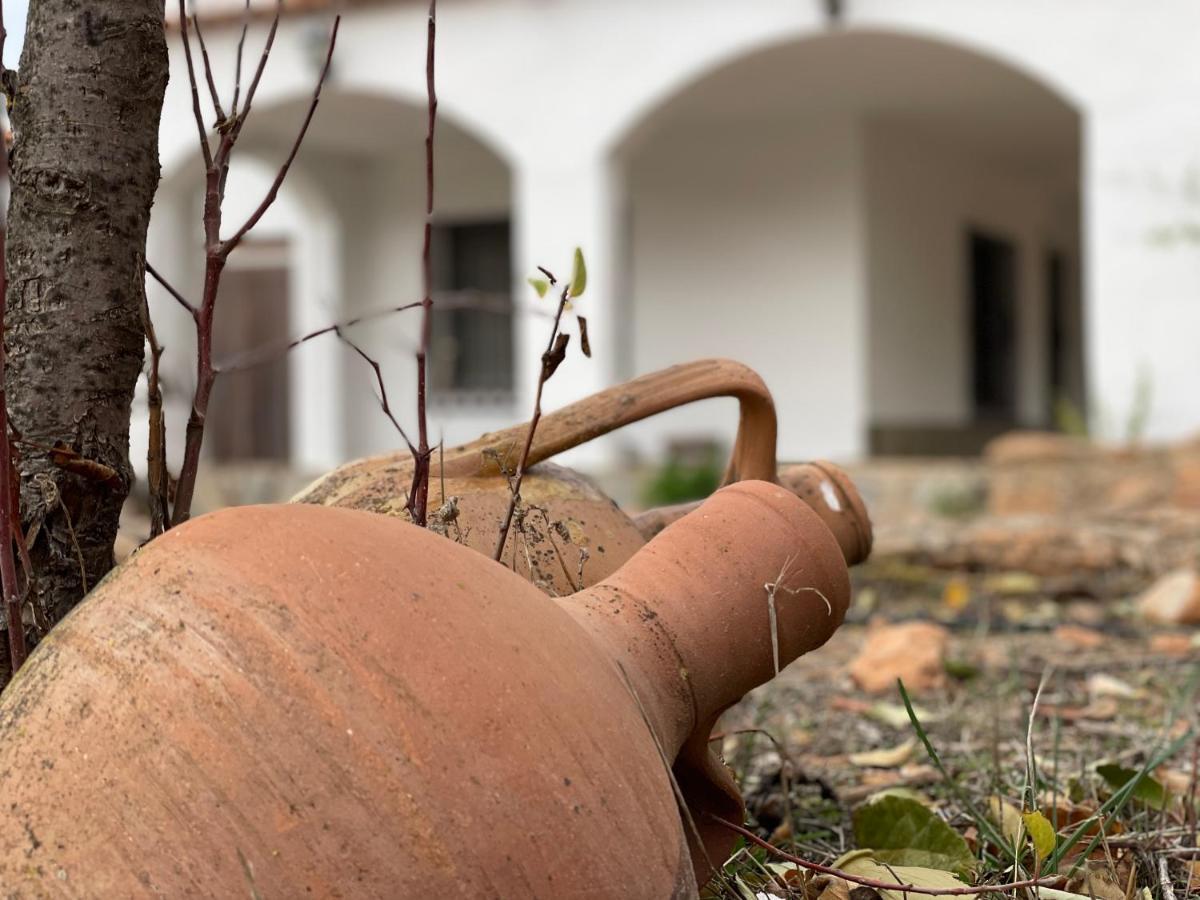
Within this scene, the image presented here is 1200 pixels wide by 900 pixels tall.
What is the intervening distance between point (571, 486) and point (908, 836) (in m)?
0.54

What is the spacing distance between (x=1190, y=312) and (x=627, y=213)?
4.52 meters

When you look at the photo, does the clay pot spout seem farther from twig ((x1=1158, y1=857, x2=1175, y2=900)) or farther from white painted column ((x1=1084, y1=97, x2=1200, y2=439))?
white painted column ((x1=1084, y1=97, x2=1200, y2=439))

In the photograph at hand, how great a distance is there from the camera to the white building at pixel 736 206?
752 cm

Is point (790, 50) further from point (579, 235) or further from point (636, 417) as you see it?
point (636, 417)

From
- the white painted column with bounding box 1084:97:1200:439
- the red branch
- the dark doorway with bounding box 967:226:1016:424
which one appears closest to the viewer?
the red branch

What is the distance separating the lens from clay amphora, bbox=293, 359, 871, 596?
51.3 inches

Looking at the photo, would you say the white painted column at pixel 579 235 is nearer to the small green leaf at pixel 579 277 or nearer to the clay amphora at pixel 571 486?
the clay amphora at pixel 571 486

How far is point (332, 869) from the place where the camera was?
33.9 inches

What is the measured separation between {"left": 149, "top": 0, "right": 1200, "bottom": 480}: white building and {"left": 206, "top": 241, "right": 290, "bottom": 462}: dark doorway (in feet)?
0.12

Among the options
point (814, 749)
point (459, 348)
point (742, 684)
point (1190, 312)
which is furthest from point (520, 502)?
point (459, 348)

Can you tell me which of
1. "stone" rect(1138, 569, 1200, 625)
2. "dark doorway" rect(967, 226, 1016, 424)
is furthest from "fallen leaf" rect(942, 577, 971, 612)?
"dark doorway" rect(967, 226, 1016, 424)

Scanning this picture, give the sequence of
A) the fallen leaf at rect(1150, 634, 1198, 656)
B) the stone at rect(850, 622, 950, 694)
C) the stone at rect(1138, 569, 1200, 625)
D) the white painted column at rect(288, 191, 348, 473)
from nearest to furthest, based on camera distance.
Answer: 1. the stone at rect(850, 622, 950, 694)
2. the fallen leaf at rect(1150, 634, 1198, 656)
3. the stone at rect(1138, 569, 1200, 625)
4. the white painted column at rect(288, 191, 348, 473)

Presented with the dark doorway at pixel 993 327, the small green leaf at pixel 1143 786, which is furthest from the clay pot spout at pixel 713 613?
the dark doorway at pixel 993 327

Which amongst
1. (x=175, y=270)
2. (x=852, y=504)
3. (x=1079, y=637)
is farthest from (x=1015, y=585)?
(x=175, y=270)
